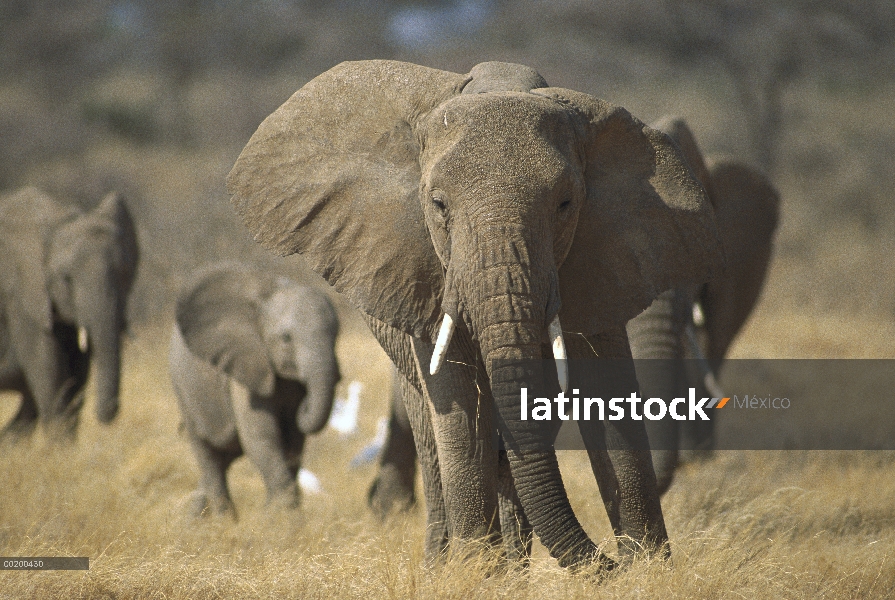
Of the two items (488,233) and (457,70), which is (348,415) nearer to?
(488,233)

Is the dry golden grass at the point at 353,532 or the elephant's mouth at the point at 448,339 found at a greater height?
the elephant's mouth at the point at 448,339

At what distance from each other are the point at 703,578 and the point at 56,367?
5.82m

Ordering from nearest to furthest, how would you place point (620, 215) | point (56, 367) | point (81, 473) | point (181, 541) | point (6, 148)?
point (620, 215) < point (181, 541) < point (81, 473) < point (56, 367) < point (6, 148)

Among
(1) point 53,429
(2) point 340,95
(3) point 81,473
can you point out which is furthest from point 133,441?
(2) point 340,95

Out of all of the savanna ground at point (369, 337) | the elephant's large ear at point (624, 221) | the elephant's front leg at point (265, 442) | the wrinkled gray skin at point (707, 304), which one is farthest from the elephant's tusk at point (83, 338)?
the elephant's large ear at point (624, 221)

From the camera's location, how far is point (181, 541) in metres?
4.99

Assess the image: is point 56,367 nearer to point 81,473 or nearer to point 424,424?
point 81,473

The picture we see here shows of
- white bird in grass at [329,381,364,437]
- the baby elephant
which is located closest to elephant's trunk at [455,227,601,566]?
the baby elephant

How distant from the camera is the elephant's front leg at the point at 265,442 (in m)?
6.05

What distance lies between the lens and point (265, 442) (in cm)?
623

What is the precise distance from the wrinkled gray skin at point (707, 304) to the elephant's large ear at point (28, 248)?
4519 mm

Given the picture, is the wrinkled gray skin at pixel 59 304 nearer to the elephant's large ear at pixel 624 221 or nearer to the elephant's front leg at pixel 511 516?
the elephant's front leg at pixel 511 516

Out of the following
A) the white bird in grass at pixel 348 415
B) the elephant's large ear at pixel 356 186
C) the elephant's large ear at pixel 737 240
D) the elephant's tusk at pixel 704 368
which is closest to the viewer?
the elephant's large ear at pixel 356 186

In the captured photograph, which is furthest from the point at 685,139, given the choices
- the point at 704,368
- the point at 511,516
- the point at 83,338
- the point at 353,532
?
the point at 83,338
